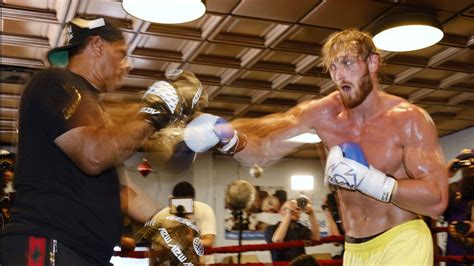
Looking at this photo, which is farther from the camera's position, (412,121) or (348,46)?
(348,46)

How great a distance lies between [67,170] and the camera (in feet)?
5.32

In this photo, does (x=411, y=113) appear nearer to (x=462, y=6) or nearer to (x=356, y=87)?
(x=356, y=87)

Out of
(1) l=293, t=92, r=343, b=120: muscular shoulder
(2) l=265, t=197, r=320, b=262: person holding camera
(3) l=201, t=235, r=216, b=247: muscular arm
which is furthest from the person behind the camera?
(2) l=265, t=197, r=320, b=262: person holding camera

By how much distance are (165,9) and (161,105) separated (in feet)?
7.22

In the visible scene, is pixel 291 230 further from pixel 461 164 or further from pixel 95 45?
pixel 95 45

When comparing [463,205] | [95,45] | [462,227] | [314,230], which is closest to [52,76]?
[95,45]

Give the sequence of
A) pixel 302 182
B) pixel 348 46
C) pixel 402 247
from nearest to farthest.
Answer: pixel 402 247, pixel 348 46, pixel 302 182

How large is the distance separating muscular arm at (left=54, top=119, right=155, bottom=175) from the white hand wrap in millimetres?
549

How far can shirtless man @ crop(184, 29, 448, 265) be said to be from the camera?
200cm

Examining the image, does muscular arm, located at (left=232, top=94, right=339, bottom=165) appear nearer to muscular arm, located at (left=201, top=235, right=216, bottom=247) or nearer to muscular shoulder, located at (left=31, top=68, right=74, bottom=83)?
muscular shoulder, located at (left=31, top=68, right=74, bottom=83)

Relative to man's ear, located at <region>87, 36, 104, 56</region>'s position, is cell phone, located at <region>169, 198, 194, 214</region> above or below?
below

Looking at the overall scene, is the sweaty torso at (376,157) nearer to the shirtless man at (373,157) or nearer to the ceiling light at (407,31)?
the shirtless man at (373,157)

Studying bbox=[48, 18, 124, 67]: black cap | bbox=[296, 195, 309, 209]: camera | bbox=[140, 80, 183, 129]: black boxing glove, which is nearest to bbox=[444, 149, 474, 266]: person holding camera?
bbox=[296, 195, 309, 209]: camera

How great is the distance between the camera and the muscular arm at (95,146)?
1.57m
